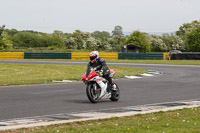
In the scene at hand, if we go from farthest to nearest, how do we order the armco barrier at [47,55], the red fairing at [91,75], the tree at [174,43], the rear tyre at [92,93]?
the tree at [174,43]
the armco barrier at [47,55]
the rear tyre at [92,93]
the red fairing at [91,75]

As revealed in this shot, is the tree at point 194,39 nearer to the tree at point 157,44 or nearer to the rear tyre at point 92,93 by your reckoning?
the tree at point 157,44

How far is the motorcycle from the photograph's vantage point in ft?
37.0

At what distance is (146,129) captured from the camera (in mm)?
7055

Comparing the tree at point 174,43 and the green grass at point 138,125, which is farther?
the tree at point 174,43

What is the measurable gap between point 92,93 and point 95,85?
255 millimetres

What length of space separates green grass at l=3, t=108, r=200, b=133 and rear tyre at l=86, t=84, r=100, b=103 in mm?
2717

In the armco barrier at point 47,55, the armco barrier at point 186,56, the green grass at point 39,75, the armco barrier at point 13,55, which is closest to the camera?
the green grass at point 39,75

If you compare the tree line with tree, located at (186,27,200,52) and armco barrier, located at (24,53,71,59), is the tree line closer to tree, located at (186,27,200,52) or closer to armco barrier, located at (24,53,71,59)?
tree, located at (186,27,200,52)

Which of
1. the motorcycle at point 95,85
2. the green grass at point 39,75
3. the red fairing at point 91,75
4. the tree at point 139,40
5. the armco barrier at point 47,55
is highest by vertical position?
the tree at point 139,40

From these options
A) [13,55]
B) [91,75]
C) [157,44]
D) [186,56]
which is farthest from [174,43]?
[91,75]

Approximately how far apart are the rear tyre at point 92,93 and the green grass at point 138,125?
2.72 meters

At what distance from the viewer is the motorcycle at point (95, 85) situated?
37.0 feet

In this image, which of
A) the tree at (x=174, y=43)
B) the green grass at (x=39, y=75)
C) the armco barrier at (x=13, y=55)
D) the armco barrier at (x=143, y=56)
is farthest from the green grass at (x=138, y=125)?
the tree at (x=174, y=43)

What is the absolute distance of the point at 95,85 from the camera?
37.8 ft
